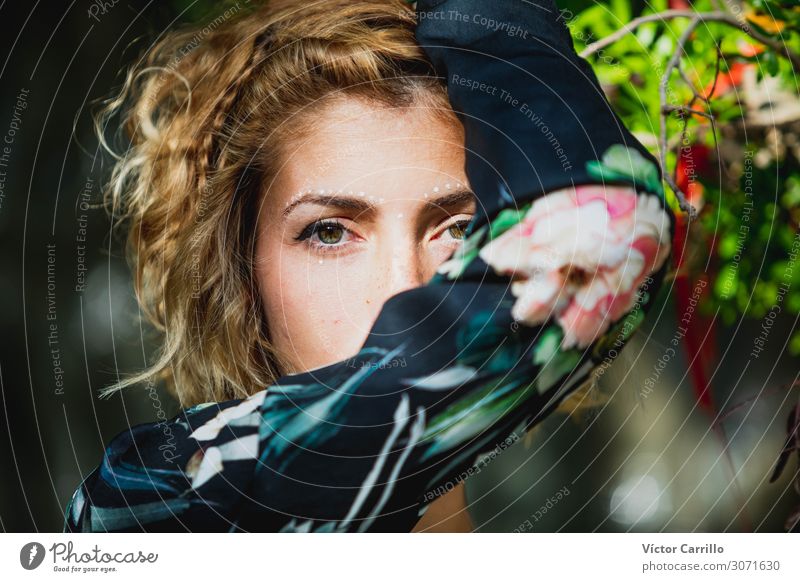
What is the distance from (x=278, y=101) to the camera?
33.6 inches

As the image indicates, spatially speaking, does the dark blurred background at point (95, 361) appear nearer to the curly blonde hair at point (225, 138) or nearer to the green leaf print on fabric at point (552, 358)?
the curly blonde hair at point (225, 138)

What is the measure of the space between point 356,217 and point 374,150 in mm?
78

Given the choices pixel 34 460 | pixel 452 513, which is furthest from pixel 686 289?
Result: pixel 34 460

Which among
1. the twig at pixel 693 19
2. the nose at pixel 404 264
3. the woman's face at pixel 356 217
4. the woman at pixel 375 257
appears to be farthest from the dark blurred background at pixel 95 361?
the nose at pixel 404 264

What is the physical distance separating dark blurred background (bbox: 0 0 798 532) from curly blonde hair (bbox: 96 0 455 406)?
6 centimetres

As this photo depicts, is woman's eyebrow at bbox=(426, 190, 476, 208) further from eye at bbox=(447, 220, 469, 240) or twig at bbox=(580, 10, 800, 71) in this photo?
twig at bbox=(580, 10, 800, 71)

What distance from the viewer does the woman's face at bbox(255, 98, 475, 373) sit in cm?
81

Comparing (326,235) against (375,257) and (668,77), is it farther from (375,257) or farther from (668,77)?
(668,77)

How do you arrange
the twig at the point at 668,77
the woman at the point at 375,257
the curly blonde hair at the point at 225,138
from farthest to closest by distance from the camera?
the twig at the point at 668,77 < the curly blonde hair at the point at 225,138 < the woman at the point at 375,257

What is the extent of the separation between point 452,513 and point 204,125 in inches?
21.8
